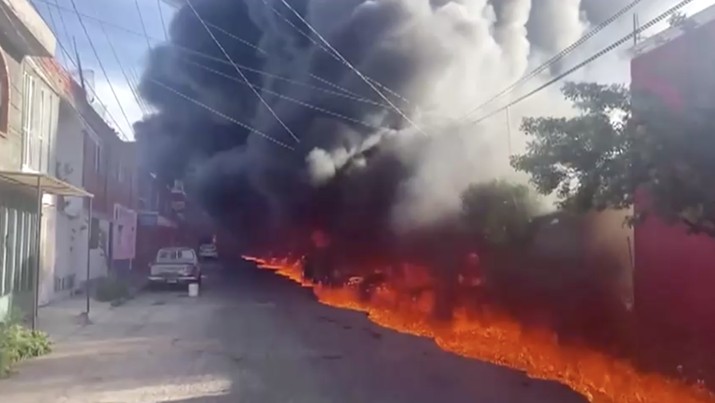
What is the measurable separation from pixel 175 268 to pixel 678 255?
809 inches

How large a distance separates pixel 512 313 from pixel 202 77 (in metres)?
22.5

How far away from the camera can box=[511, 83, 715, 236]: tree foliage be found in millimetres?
8287

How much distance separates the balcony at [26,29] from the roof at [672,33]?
937cm

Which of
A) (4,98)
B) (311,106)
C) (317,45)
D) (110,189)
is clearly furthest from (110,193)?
(4,98)

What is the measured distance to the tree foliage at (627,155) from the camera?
27.2 feet

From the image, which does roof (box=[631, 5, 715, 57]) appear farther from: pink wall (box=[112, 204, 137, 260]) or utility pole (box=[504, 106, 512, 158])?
pink wall (box=[112, 204, 137, 260])

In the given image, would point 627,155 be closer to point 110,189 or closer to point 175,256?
point 175,256

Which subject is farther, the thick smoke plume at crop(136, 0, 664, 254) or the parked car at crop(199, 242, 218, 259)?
the parked car at crop(199, 242, 218, 259)

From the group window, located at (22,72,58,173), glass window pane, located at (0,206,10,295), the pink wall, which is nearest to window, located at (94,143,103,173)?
the pink wall

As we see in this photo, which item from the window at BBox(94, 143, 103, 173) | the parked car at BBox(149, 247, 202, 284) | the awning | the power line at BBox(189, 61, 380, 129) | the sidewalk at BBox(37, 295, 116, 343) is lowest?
the sidewalk at BBox(37, 295, 116, 343)

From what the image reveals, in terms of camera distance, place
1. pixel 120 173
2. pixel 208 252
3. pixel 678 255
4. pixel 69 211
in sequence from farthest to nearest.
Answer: pixel 208 252
pixel 120 173
pixel 69 211
pixel 678 255

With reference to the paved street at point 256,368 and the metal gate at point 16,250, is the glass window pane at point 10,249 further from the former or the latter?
the paved street at point 256,368

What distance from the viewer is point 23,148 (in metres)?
18.4

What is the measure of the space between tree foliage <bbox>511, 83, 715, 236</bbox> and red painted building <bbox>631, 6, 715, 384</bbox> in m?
0.29
